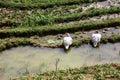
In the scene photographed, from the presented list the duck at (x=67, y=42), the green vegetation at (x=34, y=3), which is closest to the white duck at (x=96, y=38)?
the duck at (x=67, y=42)

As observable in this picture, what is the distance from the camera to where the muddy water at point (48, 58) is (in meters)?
10.4

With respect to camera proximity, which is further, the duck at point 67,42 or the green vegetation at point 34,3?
the green vegetation at point 34,3

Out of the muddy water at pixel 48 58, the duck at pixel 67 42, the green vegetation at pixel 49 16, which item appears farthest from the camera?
the green vegetation at pixel 49 16

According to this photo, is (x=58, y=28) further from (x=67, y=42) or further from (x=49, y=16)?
(x=67, y=42)

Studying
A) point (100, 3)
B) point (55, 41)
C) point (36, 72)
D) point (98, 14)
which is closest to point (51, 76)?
point (36, 72)

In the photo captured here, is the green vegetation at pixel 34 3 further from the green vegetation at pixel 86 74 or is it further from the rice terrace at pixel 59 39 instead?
the green vegetation at pixel 86 74

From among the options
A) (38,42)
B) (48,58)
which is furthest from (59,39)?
(48,58)

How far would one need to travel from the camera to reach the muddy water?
10.4 metres

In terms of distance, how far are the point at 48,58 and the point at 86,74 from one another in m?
1.70

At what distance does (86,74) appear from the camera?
383 inches

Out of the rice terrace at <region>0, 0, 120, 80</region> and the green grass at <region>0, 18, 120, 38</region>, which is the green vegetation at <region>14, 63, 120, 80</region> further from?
the green grass at <region>0, 18, 120, 38</region>

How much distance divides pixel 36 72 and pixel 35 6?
15.9 ft

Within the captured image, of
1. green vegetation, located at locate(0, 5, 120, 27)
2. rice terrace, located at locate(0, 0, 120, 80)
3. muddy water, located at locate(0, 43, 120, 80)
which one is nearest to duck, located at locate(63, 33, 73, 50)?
rice terrace, located at locate(0, 0, 120, 80)

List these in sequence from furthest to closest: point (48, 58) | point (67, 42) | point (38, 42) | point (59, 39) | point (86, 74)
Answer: point (59, 39) → point (38, 42) → point (67, 42) → point (48, 58) → point (86, 74)
